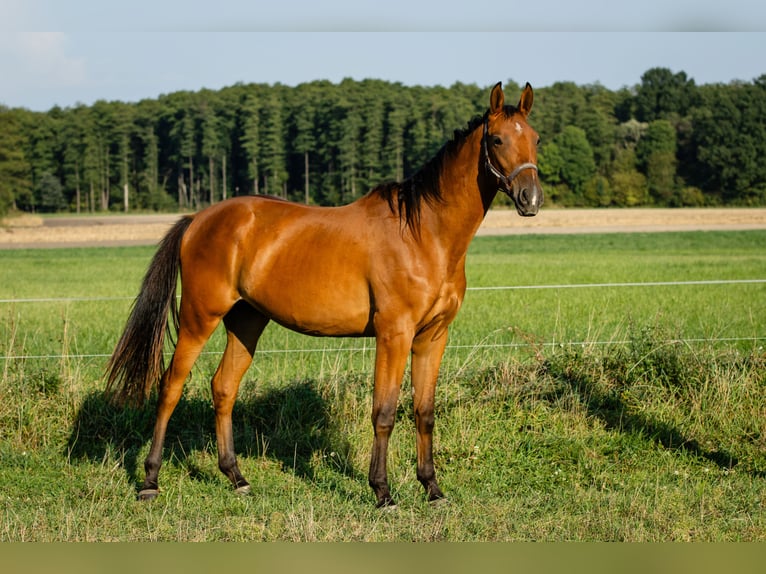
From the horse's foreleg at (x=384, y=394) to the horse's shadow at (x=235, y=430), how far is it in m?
0.92

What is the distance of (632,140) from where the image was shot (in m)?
48.5

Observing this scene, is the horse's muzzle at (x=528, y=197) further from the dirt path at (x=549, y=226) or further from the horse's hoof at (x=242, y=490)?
the dirt path at (x=549, y=226)

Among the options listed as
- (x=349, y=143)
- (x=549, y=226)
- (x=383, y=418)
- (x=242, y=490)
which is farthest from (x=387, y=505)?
(x=349, y=143)

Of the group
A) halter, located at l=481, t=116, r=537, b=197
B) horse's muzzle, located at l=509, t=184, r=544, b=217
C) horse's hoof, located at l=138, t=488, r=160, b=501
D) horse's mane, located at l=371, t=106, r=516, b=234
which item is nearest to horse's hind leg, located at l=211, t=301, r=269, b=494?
horse's hoof, located at l=138, t=488, r=160, b=501

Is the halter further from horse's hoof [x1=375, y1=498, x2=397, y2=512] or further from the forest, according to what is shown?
the forest

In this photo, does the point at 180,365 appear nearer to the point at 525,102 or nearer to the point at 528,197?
the point at 528,197

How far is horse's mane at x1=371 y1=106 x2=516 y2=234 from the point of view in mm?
5148

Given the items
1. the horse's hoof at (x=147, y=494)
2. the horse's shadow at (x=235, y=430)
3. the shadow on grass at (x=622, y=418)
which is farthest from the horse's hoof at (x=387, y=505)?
the shadow on grass at (x=622, y=418)

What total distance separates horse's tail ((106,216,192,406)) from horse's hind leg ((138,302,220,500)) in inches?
7.7

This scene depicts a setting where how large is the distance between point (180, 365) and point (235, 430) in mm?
1314

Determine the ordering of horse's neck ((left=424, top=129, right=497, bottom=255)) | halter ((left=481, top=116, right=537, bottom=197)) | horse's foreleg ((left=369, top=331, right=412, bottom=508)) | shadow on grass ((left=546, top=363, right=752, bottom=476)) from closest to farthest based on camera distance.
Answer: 1. halter ((left=481, top=116, right=537, bottom=197))
2. horse's foreleg ((left=369, top=331, right=412, bottom=508))
3. horse's neck ((left=424, top=129, right=497, bottom=255))
4. shadow on grass ((left=546, top=363, right=752, bottom=476))

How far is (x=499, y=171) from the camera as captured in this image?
489cm

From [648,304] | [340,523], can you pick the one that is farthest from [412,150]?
[340,523]

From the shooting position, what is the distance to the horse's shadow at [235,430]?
20.6ft
